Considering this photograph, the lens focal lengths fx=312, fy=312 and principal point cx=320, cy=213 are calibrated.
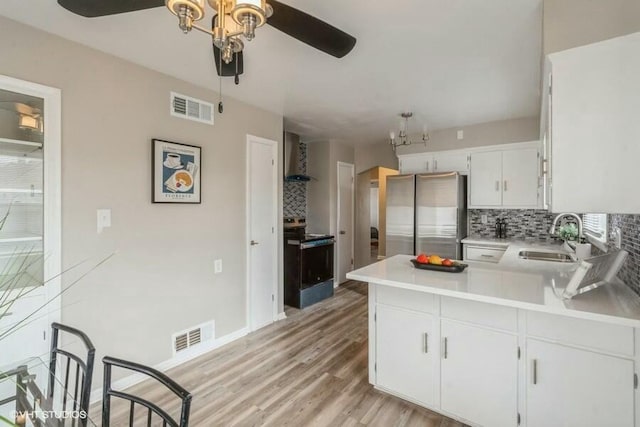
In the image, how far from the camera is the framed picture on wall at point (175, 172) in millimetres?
2479

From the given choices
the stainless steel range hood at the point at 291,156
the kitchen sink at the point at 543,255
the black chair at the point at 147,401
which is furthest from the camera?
the stainless steel range hood at the point at 291,156

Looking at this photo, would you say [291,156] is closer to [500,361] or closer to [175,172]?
[175,172]

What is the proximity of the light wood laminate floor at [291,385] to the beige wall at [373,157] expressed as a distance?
3.11m

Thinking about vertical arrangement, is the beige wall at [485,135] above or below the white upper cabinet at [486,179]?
above

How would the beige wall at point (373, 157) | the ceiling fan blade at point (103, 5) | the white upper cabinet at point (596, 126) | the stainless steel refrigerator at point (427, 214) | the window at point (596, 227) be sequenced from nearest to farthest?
1. the ceiling fan blade at point (103, 5)
2. the white upper cabinet at point (596, 126)
3. the window at point (596, 227)
4. the stainless steel refrigerator at point (427, 214)
5. the beige wall at point (373, 157)

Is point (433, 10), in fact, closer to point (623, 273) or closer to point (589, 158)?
point (589, 158)

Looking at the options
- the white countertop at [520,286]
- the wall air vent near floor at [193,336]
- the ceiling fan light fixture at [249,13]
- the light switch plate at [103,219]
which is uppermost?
the ceiling fan light fixture at [249,13]

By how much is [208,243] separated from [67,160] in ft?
4.05

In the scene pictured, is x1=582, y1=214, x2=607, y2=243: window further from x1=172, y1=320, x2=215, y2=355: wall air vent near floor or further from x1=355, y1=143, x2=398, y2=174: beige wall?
x1=172, y1=320, x2=215, y2=355: wall air vent near floor

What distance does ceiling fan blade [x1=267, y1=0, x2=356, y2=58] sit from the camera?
1358 millimetres

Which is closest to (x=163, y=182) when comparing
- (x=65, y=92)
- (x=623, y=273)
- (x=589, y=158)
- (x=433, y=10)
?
(x=65, y=92)

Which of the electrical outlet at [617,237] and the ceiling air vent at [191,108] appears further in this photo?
the ceiling air vent at [191,108]

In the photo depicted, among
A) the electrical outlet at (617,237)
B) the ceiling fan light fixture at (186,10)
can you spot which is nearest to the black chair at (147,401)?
the ceiling fan light fixture at (186,10)

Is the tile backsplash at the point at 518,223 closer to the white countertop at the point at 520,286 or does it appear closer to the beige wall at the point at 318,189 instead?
the white countertop at the point at 520,286
